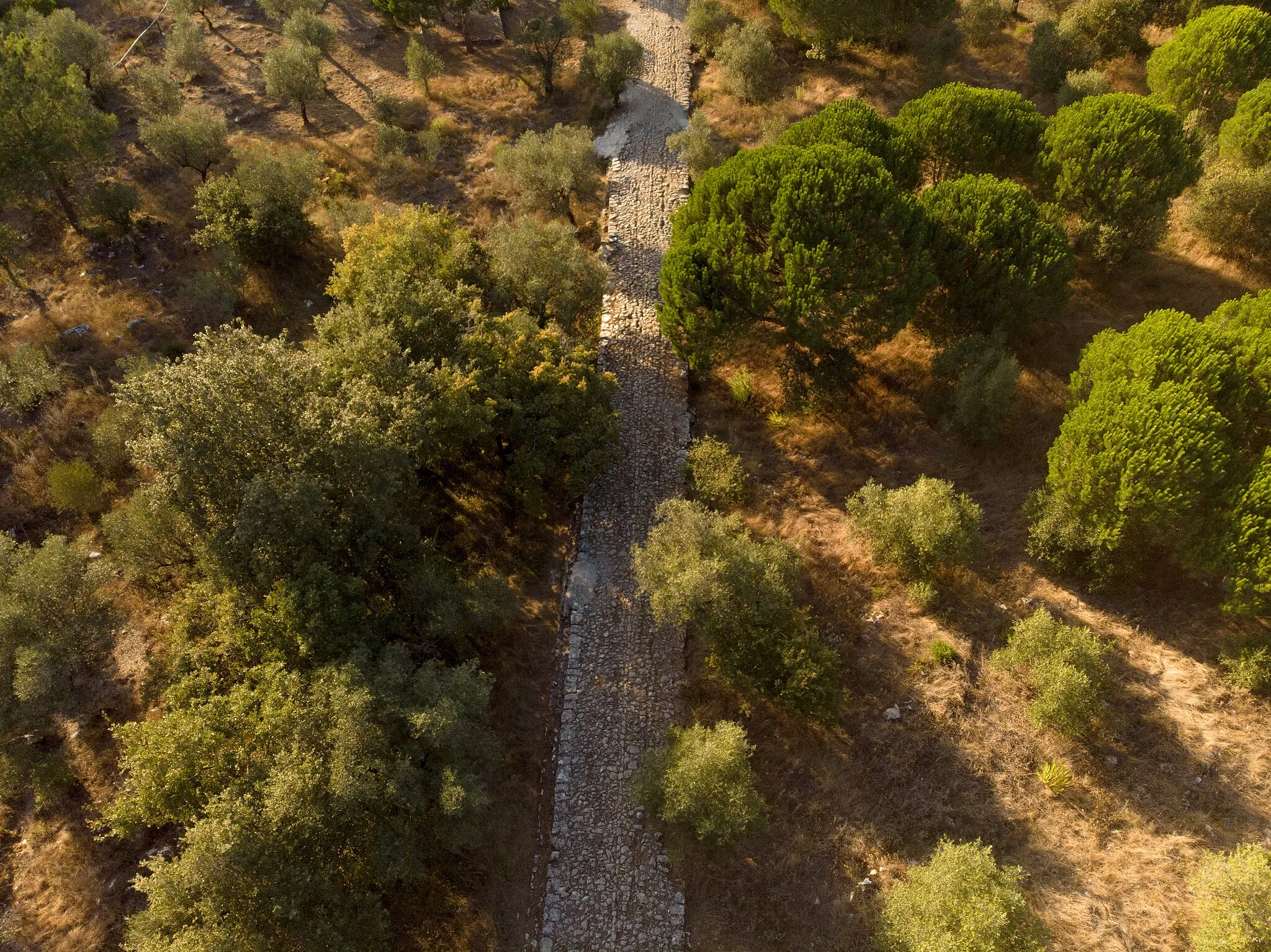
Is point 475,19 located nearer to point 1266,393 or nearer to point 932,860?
point 1266,393

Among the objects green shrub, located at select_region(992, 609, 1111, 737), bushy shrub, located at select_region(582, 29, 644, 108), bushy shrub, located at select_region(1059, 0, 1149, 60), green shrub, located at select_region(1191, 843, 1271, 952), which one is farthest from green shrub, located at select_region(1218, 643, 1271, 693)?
bushy shrub, located at select_region(582, 29, 644, 108)

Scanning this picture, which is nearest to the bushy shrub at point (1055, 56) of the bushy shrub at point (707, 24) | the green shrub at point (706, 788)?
the bushy shrub at point (707, 24)

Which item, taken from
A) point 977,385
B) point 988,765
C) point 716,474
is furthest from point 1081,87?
point 988,765

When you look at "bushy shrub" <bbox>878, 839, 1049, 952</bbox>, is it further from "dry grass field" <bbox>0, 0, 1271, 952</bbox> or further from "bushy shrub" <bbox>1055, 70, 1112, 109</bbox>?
"bushy shrub" <bbox>1055, 70, 1112, 109</bbox>

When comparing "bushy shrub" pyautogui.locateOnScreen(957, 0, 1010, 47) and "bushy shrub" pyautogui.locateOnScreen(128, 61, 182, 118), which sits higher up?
"bushy shrub" pyautogui.locateOnScreen(957, 0, 1010, 47)

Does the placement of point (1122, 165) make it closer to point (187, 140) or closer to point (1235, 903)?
point (1235, 903)

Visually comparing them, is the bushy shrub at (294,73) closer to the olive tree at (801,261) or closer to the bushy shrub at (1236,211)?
the olive tree at (801,261)

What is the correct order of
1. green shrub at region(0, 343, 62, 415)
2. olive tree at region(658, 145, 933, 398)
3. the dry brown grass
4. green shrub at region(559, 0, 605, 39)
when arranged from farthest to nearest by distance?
green shrub at region(559, 0, 605, 39) → green shrub at region(0, 343, 62, 415) → olive tree at region(658, 145, 933, 398) → the dry brown grass
